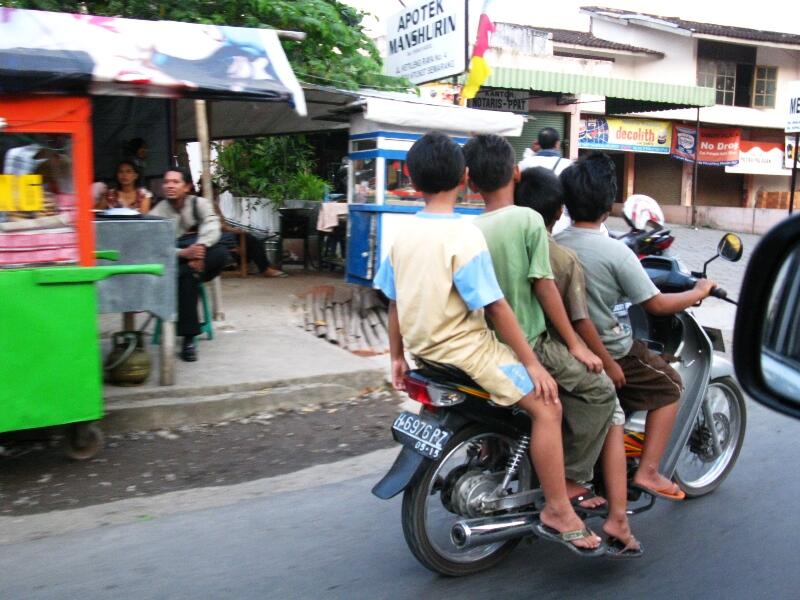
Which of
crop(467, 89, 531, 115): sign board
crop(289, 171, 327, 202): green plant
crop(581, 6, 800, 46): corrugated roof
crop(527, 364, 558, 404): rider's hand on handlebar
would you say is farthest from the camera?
crop(581, 6, 800, 46): corrugated roof

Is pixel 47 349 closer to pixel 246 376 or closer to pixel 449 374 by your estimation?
pixel 246 376

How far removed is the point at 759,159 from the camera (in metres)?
25.0

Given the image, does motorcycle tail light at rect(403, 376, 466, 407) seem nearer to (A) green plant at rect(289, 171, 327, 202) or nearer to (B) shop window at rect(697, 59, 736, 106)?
(A) green plant at rect(289, 171, 327, 202)

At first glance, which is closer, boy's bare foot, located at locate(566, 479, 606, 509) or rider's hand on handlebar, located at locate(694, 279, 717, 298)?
boy's bare foot, located at locate(566, 479, 606, 509)

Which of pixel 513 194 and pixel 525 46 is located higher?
pixel 525 46

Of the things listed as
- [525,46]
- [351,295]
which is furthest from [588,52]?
[351,295]

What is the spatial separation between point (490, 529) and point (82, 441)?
8.44 ft

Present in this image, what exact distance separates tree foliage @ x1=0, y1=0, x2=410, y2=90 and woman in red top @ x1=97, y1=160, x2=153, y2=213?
91.6 inches

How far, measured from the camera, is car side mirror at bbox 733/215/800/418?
1.69 m

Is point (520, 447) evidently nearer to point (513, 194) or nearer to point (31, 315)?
point (513, 194)

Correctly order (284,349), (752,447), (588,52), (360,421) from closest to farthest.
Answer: (752,447), (360,421), (284,349), (588,52)

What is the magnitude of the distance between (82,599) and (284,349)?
11.8 feet

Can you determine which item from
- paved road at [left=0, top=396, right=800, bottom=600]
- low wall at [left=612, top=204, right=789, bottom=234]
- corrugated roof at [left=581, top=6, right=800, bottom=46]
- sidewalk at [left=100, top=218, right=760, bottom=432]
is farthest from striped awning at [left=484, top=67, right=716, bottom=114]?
paved road at [left=0, top=396, right=800, bottom=600]

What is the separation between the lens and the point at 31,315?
409 cm
